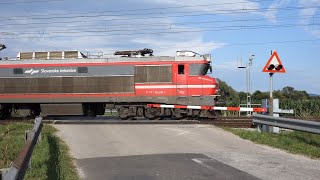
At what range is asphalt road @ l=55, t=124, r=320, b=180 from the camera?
8391mm

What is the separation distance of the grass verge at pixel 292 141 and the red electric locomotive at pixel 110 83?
24.6 feet

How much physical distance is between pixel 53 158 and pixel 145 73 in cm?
1319

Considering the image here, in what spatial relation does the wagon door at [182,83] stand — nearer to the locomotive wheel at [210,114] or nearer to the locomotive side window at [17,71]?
the locomotive wheel at [210,114]

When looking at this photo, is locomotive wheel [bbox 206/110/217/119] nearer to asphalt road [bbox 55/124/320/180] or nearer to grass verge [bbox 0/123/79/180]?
asphalt road [bbox 55/124/320/180]

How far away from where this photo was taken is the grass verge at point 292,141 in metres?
11.3

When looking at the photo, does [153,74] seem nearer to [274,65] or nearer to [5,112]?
[274,65]

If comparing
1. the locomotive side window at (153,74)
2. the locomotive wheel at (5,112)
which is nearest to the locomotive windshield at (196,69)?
the locomotive side window at (153,74)

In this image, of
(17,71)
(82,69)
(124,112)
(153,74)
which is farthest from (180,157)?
(17,71)

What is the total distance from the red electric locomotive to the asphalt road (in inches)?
→ 267

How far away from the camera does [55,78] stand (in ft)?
77.2

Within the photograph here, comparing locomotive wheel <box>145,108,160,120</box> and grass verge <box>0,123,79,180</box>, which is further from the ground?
locomotive wheel <box>145,108,160,120</box>

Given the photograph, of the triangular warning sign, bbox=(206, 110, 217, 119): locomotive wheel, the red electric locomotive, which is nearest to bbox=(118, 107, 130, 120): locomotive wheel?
the red electric locomotive

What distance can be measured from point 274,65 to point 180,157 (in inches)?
251

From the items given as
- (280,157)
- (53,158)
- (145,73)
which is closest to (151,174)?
(53,158)
